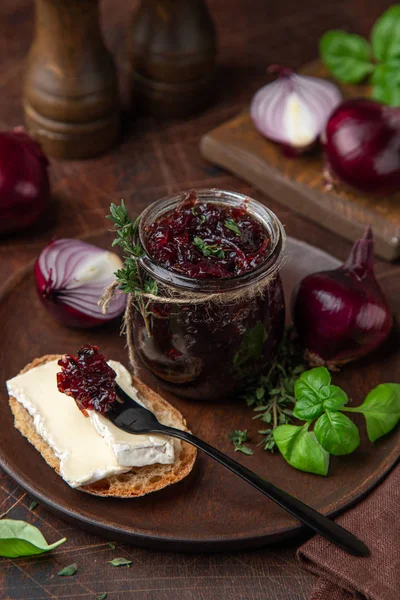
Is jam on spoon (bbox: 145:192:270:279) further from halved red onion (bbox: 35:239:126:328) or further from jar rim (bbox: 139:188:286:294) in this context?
halved red onion (bbox: 35:239:126:328)

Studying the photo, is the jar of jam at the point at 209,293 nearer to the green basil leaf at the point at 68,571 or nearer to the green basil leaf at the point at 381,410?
the green basil leaf at the point at 381,410

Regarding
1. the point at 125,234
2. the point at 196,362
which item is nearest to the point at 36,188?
the point at 125,234

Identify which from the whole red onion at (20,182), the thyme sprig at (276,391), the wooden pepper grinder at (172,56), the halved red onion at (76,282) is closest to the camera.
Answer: the thyme sprig at (276,391)

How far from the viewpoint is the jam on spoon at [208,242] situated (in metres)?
2.04

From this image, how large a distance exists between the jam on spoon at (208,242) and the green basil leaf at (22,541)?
2.52 ft

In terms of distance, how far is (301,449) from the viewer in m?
2.07

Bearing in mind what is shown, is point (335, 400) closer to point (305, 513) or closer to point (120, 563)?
point (305, 513)

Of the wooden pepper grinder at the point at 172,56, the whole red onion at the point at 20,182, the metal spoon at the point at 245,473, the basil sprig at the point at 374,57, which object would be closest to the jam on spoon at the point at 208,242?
the metal spoon at the point at 245,473

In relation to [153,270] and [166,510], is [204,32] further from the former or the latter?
[166,510]

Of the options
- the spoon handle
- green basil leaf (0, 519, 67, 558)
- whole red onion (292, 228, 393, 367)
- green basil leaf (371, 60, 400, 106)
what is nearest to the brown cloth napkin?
the spoon handle

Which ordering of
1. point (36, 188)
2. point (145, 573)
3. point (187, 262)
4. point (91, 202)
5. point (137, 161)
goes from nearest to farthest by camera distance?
point (145, 573) → point (187, 262) → point (36, 188) → point (91, 202) → point (137, 161)

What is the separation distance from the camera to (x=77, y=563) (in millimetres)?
1935

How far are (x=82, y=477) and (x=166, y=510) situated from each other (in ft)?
0.79

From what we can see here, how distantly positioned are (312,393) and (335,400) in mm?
71
